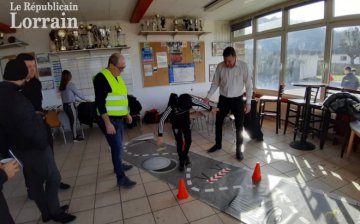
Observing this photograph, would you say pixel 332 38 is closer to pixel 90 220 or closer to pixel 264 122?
pixel 264 122

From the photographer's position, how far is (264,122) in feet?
15.4

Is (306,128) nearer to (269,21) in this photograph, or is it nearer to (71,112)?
(269,21)

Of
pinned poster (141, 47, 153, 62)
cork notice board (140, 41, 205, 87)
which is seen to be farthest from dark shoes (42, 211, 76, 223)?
pinned poster (141, 47, 153, 62)

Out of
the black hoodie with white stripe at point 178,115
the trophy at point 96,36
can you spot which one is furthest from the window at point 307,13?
the trophy at point 96,36

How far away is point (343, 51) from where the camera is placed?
3523 mm

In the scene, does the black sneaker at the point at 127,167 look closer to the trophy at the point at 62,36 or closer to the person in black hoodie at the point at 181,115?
the person in black hoodie at the point at 181,115

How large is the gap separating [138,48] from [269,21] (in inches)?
114

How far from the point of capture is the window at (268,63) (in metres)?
4.74

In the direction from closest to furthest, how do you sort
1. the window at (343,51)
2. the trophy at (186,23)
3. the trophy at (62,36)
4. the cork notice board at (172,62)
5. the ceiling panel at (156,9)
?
the window at (343,51), the ceiling panel at (156,9), the trophy at (62,36), the trophy at (186,23), the cork notice board at (172,62)

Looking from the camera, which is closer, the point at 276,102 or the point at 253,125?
the point at 253,125

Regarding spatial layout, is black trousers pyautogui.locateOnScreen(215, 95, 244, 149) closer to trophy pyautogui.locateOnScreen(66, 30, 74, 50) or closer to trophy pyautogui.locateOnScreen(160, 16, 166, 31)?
trophy pyautogui.locateOnScreen(160, 16, 166, 31)

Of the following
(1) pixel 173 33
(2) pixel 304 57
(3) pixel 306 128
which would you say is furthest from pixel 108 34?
(3) pixel 306 128

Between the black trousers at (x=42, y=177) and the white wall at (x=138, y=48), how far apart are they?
3.55 meters

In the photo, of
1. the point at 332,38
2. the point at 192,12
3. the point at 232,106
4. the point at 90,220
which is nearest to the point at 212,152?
the point at 232,106
